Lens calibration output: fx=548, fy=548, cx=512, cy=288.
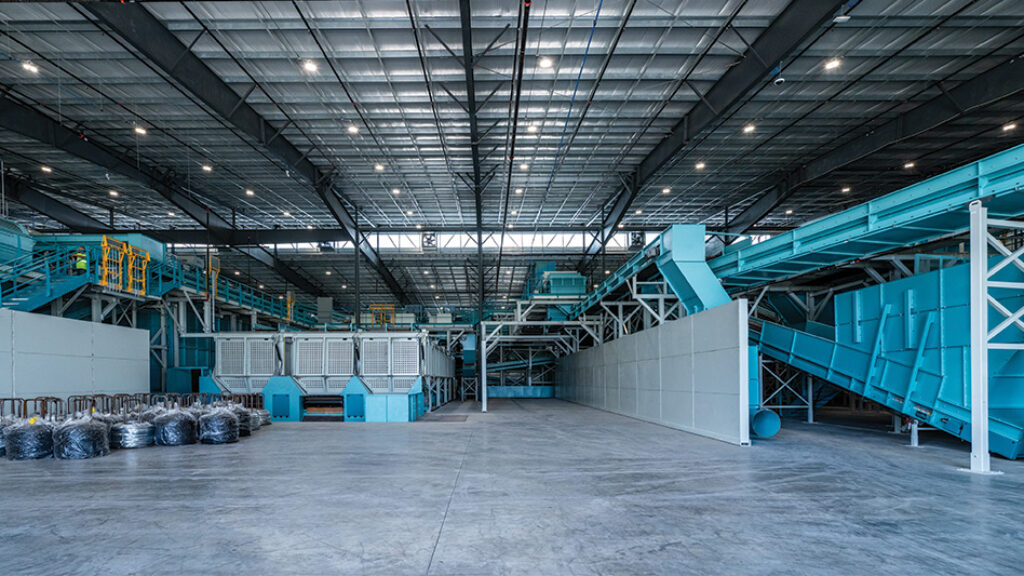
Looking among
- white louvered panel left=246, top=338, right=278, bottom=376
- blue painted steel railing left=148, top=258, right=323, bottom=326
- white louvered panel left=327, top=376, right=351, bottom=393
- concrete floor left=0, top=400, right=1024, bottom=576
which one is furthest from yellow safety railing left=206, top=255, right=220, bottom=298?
concrete floor left=0, top=400, right=1024, bottom=576

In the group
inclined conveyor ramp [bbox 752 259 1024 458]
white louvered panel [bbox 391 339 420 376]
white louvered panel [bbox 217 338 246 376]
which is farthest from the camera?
white louvered panel [bbox 217 338 246 376]

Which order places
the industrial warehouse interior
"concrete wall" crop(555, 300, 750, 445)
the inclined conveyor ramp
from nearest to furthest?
the industrial warehouse interior → the inclined conveyor ramp → "concrete wall" crop(555, 300, 750, 445)

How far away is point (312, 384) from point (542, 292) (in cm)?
1264

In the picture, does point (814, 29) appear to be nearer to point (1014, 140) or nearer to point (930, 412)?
point (930, 412)

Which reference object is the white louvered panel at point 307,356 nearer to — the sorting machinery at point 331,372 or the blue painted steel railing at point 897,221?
the sorting machinery at point 331,372

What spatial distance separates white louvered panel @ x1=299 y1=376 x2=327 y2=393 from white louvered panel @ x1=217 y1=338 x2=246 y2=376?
2464 mm

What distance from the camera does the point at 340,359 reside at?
1947 centimetres

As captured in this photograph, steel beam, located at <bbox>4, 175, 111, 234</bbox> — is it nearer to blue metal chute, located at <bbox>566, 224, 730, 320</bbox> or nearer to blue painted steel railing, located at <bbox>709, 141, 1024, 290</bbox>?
blue metal chute, located at <bbox>566, 224, 730, 320</bbox>

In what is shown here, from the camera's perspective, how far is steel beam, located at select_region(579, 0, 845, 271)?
11.9 meters

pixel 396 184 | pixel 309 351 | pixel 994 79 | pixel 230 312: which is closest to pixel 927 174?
pixel 994 79

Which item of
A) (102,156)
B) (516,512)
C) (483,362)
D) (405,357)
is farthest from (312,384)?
(516,512)

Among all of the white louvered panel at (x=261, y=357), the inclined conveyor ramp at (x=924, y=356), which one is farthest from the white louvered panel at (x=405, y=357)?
the inclined conveyor ramp at (x=924, y=356)

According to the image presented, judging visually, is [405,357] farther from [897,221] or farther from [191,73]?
[897,221]

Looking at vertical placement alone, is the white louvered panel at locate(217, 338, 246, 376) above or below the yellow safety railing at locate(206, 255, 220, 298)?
below
